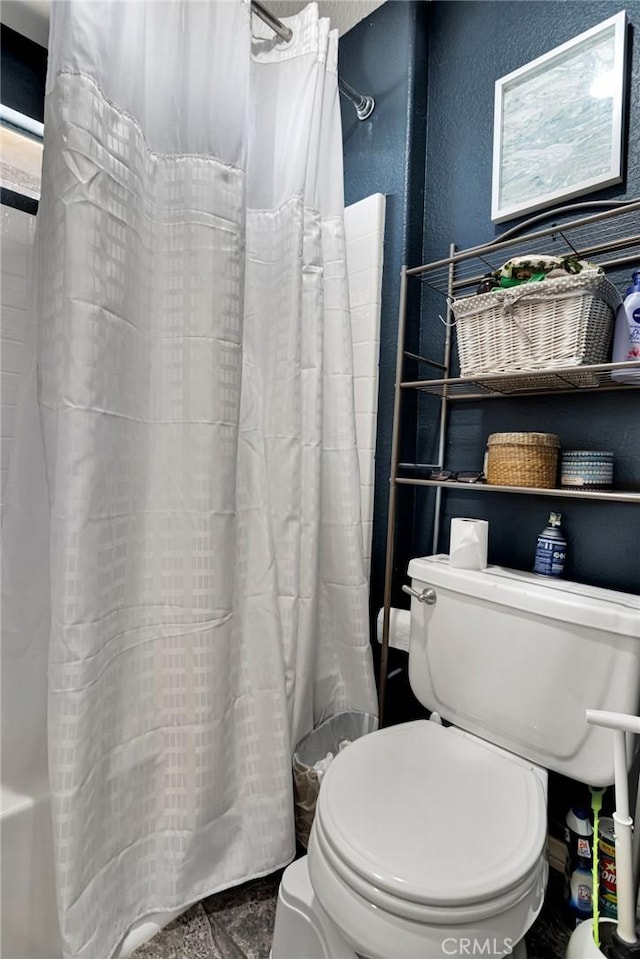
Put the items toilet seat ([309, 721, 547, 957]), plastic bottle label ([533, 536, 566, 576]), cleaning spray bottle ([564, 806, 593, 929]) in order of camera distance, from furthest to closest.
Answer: plastic bottle label ([533, 536, 566, 576]) → cleaning spray bottle ([564, 806, 593, 929]) → toilet seat ([309, 721, 547, 957])

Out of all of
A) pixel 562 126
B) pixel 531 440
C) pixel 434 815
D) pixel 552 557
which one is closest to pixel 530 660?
pixel 552 557

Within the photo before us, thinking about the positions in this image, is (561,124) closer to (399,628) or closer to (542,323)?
(542,323)

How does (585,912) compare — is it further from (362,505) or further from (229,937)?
(362,505)

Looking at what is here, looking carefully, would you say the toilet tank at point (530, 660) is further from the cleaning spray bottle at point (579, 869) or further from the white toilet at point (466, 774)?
the cleaning spray bottle at point (579, 869)

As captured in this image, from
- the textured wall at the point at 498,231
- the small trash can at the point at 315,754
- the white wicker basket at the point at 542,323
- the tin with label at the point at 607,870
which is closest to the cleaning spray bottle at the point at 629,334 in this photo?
the white wicker basket at the point at 542,323

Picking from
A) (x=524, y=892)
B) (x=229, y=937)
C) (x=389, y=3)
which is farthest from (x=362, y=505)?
(x=389, y=3)

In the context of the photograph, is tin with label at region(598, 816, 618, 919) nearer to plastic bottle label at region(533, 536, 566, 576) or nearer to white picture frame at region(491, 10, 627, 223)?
plastic bottle label at region(533, 536, 566, 576)

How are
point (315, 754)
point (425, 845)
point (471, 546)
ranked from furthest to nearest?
point (315, 754) < point (471, 546) < point (425, 845)

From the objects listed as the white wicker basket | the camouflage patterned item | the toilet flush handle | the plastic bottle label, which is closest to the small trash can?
the toilet flush handle

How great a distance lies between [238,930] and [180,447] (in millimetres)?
1074

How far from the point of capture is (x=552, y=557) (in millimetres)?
1183

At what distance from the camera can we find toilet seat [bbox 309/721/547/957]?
73 centimetres

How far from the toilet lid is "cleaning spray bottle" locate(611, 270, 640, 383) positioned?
32.9 inches

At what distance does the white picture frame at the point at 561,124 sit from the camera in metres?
1.15
